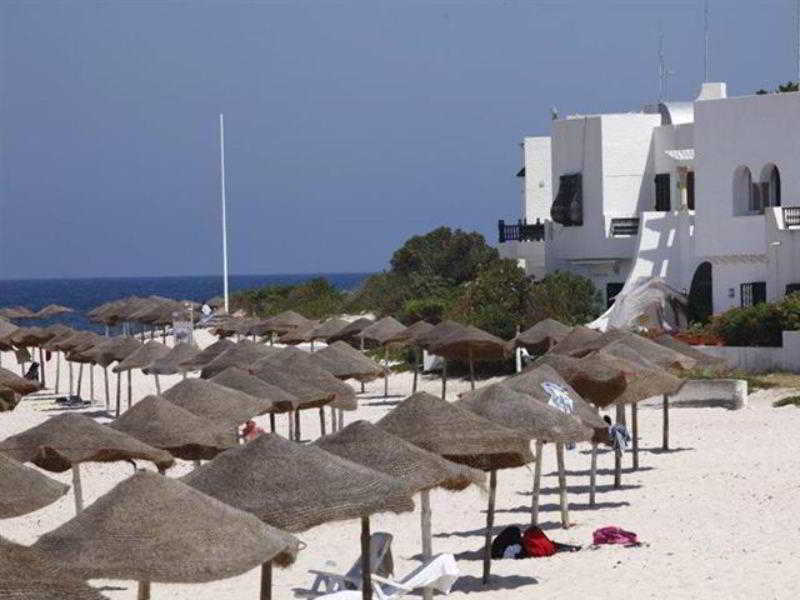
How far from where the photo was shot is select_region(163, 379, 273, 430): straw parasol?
Answer: 22781mm

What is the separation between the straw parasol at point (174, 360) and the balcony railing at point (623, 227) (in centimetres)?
1413

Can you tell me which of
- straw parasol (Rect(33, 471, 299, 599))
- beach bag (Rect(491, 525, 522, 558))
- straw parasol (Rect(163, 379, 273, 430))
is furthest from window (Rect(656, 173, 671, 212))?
straw parasol (Rect(33, 471, 299, 599))

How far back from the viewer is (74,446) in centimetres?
1845

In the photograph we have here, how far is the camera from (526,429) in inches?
723

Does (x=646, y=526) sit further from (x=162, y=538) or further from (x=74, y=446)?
(x=162, y=538)

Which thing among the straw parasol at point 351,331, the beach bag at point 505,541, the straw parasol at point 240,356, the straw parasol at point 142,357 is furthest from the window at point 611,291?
the beach bag at point 505,541

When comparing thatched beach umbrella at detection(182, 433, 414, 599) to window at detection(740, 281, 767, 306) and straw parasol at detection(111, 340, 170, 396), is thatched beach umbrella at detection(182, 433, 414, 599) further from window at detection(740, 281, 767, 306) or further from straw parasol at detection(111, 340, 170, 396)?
window at detection(740, 281, 767, 306)

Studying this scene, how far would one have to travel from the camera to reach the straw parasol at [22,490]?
47.6 ft

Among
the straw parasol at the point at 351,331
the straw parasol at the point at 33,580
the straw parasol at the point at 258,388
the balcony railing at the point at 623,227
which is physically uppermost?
the balcony railing at the point at 623,227

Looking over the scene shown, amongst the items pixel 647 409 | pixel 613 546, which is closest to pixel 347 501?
pixel 613 546

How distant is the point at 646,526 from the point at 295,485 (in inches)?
332

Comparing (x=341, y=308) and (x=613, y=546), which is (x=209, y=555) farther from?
(x=341, y=308)

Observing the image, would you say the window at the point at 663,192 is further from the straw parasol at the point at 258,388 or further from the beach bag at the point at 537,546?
the beach bag at the point at 537,546

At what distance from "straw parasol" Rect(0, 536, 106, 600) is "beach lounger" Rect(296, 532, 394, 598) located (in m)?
7.53
